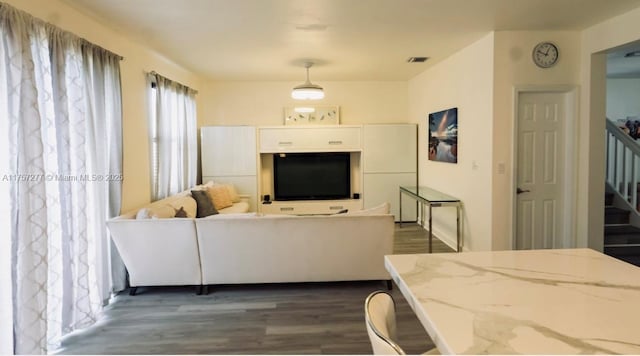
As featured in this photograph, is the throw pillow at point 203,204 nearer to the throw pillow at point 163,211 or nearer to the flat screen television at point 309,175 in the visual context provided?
the throw pillow at point 163,211

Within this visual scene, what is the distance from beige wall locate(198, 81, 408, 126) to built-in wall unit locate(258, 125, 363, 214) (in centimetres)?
53

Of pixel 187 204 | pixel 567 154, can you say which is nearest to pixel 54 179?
pixel 187 204

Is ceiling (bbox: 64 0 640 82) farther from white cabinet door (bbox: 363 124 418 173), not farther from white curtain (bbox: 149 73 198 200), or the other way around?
white cabinet door (bbox: 363 124 418 173)

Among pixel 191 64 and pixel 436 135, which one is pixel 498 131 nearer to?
pixel 436 135

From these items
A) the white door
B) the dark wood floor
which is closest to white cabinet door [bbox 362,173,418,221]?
the white door

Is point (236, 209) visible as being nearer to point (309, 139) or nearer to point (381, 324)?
point (309, 139)

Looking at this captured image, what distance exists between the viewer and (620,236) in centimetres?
477

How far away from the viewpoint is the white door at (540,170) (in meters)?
4.18

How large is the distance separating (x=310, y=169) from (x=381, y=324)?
5814 mm

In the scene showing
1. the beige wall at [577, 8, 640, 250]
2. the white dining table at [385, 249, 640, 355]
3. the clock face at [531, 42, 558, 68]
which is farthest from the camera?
the clock face at [531, 42, 558, 68]

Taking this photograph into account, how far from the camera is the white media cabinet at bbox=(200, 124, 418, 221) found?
21.7 ft

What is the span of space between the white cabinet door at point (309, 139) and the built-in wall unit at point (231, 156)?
0.27 meters

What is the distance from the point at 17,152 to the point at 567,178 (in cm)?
499

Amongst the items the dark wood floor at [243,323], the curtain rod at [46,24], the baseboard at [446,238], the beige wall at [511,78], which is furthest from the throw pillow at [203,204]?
the beige wall at [511,78]
